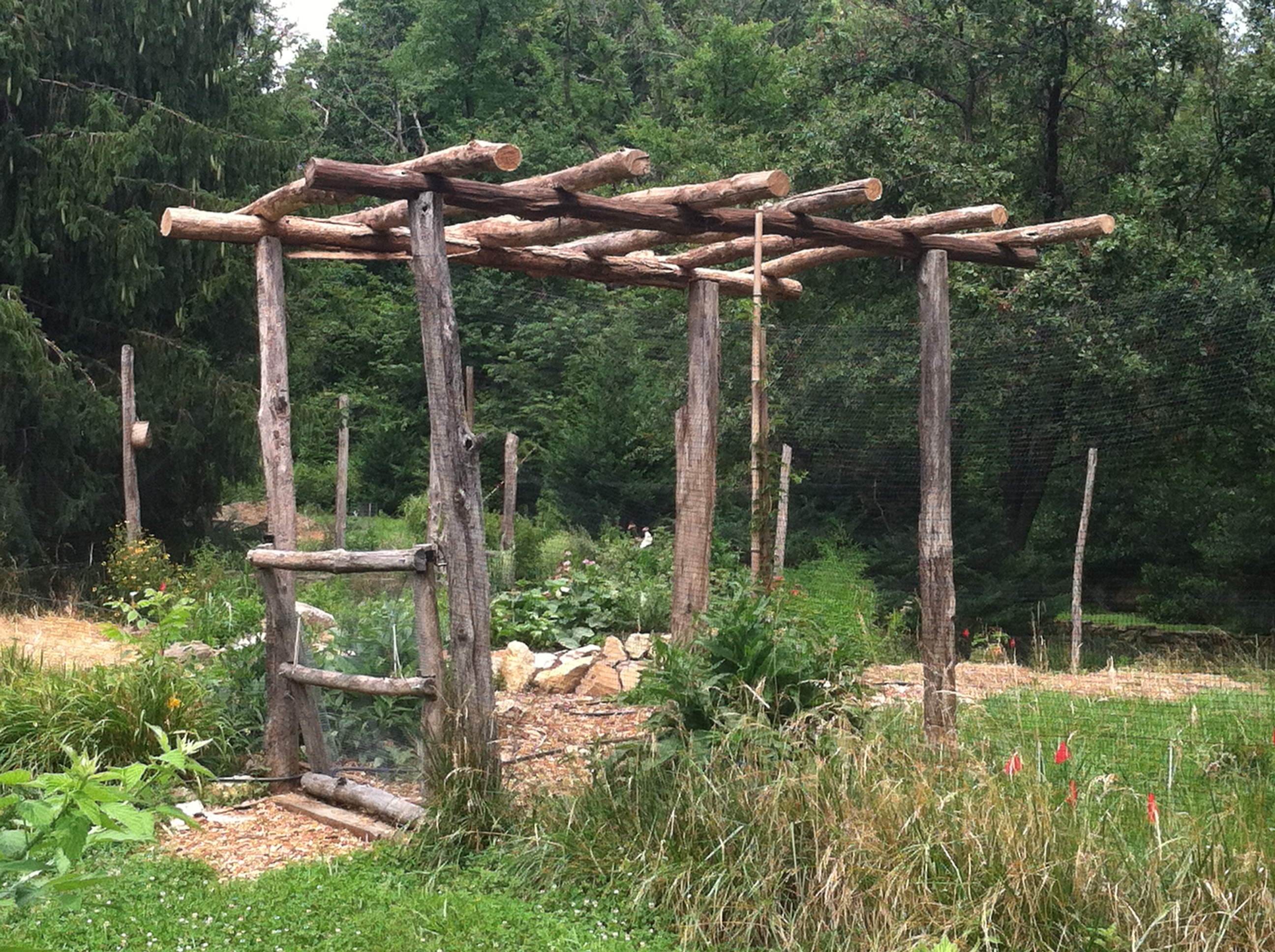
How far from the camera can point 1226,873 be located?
138 inches

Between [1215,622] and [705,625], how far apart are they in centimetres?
1069

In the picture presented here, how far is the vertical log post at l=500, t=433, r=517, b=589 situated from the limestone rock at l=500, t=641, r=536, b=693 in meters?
2.80

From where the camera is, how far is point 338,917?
404 cm

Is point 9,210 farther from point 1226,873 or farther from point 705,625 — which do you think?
point 1226,873

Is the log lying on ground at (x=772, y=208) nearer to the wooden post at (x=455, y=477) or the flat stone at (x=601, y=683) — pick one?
the wooden post at (x=455, y=477)

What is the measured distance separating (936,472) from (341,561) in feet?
8.85

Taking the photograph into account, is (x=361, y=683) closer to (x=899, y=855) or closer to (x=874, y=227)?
(x=899, y=855)

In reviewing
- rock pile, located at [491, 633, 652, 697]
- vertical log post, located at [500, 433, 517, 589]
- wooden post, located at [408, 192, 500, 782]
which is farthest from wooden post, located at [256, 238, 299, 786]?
vertical log post, located at [500, 433, 517, 589]

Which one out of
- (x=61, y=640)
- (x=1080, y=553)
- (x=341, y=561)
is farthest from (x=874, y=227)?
(x=61, y=640)

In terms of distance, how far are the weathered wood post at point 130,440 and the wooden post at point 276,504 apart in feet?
20.5

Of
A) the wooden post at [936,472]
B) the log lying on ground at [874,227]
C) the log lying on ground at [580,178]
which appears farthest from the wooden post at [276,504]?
the wooden post at [936,472]

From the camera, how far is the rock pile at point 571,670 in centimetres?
797

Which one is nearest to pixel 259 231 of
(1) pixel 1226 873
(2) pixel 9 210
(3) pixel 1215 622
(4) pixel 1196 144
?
(1) pixel 1226 873

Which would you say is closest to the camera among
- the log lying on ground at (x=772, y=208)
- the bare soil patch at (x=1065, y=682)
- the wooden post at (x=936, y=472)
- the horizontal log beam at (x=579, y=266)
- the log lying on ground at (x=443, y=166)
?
the log lying on ground at (x=443, y=166)
